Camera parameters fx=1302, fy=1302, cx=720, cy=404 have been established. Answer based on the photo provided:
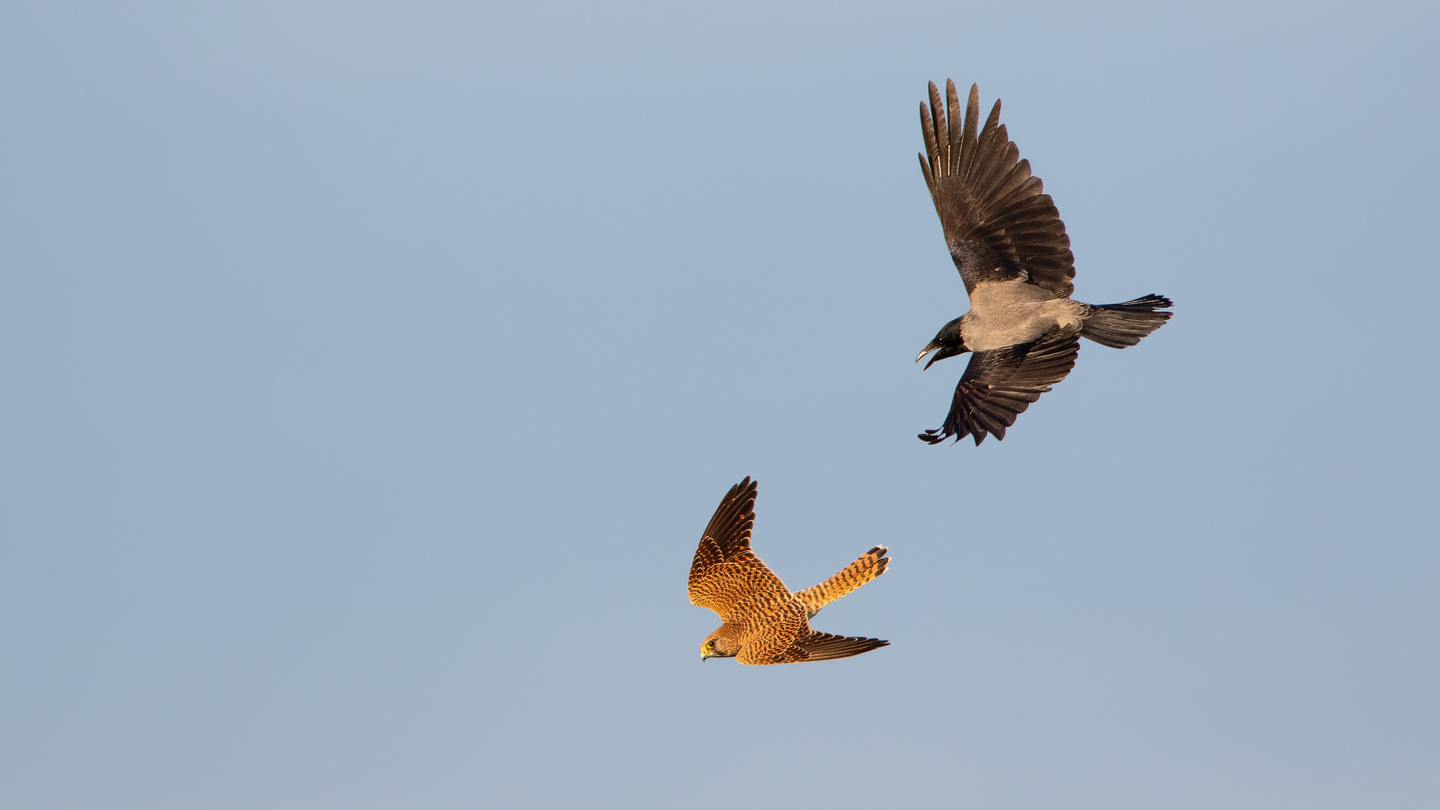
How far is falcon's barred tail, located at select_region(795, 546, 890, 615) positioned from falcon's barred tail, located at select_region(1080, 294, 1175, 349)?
3720 mm

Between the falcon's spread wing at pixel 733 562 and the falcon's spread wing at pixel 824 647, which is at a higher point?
the falcon's spread wing at pixel 733 562

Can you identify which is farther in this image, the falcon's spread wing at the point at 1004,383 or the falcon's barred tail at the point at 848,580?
the falcon's barred tail at the point at 848,580

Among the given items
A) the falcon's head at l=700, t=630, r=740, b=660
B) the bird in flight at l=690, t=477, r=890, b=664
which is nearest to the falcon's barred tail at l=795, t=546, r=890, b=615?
the bird in flight at l=690, t=477, r=890, b=664

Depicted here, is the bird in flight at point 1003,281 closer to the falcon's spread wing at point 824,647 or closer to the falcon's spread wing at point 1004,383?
the falcon's spread wing at point 1004,383

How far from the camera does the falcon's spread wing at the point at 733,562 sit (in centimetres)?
1553

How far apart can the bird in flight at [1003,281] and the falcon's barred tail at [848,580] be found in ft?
6.20

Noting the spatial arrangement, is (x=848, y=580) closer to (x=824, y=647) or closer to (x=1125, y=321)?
(x=824, y=647)

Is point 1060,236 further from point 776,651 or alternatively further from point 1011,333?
point 776,651

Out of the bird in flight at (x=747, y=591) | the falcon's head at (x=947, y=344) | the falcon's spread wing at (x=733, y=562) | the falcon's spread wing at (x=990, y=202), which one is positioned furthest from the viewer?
the falcon's head at (x=947, y=344)

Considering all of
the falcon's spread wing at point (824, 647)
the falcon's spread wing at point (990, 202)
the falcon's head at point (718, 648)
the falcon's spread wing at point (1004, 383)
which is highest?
the falcon's spread wing at point (990, 202)

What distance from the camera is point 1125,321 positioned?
15523mm

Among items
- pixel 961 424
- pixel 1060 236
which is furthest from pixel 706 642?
pixel 1060 236

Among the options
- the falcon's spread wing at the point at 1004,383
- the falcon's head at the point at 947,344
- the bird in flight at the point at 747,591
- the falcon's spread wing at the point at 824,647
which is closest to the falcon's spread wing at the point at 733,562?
the bird in flight at the point at 747,591

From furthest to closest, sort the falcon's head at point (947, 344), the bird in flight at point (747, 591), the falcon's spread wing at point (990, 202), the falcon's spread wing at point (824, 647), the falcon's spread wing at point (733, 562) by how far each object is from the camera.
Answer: the falcon's head at point (947, 344)
the falcon's spread wing at point (990, 202)
the falcon's spread wing at point (733, 562)
the bird in flight at point (747, 591)
the falcon's spread wing at point (824, 647)
